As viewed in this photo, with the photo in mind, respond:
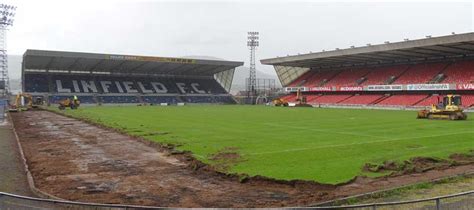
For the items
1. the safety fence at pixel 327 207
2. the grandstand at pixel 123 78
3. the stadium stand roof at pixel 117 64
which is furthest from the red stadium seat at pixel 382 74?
the safety fence at pixel 327 207

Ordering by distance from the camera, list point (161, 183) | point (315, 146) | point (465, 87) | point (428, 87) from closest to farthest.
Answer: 1. point (161, 183)
2. point (315, 146)
3. point (465, 87)
4. point (428, 87)

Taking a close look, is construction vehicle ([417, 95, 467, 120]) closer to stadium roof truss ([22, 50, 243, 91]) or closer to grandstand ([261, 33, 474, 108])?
grandstand ([261, 33, 474, 108])

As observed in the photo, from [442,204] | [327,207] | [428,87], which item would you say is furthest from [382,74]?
[327,207]

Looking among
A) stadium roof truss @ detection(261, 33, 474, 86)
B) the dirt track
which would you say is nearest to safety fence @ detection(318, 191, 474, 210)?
the dirt track

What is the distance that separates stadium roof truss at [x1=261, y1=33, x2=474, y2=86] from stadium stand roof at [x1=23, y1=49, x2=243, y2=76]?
48.1 feet

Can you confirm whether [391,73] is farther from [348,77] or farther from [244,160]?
[244,160]

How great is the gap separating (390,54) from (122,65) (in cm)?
5128

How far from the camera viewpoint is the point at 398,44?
56.5m

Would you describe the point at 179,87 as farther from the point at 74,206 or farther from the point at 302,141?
the point at 74,206

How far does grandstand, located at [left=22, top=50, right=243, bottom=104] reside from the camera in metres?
79.5

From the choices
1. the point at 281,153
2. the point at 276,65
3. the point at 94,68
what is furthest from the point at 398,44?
the point at 94,68

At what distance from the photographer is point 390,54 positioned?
64125 millimetres

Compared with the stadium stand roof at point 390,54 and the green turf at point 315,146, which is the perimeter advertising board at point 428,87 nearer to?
the stadium stand roof at point 390,54

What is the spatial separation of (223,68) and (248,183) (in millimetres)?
84959
